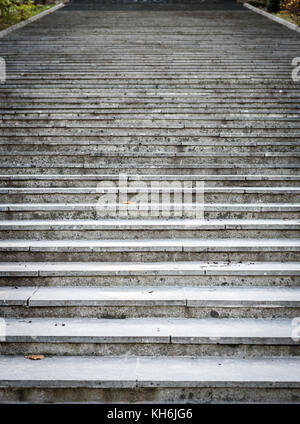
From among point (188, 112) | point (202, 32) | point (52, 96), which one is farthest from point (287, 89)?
point (202, 32)

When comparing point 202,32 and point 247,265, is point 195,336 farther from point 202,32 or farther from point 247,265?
point 202,32

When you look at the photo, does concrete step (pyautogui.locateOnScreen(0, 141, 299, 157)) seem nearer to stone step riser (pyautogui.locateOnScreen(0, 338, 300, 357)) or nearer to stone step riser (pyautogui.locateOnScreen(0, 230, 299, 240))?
stone step riser (pyautogui.locateOnScreen(0, 230, 299, 240))

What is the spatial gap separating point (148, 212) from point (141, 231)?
383 mm

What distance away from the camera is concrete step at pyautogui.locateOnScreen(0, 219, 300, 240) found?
421 cm

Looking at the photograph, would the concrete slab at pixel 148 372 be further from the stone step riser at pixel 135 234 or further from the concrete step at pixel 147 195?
the concrete step at pixel 147 195

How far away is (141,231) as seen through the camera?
423 centimetres

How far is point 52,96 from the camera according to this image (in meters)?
7.47

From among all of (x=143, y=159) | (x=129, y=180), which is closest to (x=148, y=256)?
Answer: (x=129, y=180)

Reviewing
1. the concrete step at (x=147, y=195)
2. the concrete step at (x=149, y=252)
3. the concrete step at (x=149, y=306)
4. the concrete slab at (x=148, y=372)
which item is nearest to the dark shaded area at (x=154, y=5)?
the concrete step at (x=147, y=195)

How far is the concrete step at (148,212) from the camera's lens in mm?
4508

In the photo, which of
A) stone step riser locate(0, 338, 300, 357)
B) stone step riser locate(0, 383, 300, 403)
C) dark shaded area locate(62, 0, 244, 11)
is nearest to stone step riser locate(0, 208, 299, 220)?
stone step riser locate(0, 338, 300, 357)

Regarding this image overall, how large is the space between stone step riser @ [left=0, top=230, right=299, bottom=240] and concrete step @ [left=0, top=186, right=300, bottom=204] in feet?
2.30

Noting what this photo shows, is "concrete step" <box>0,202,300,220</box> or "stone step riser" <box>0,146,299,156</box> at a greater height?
"stone step riser" <box>0,146,299,156</box>

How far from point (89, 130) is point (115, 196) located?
213 cm
